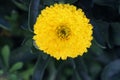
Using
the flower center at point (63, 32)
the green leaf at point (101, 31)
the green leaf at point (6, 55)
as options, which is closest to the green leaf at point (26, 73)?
the green leaf at point (6, 55)

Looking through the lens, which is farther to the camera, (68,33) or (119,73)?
(119,73)

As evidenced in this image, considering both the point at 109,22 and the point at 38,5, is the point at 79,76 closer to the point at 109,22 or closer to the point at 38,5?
the point at 109,22

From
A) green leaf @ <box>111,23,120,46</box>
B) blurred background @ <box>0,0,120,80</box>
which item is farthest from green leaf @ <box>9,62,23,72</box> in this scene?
green leaf @ <box>111,23,120,46</box>

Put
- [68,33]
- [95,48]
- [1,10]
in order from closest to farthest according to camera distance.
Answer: [68,33], [95,48], [1,10]

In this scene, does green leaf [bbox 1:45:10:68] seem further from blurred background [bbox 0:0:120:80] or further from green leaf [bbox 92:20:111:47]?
green leaf [bbox 92:20:111:47]

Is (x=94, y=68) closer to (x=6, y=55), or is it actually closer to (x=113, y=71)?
(x=113, y=71)

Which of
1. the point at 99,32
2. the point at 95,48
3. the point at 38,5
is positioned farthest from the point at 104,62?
the point at 38,5

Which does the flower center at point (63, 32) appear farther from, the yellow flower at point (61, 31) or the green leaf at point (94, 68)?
the green leaf at point (94, 68)
